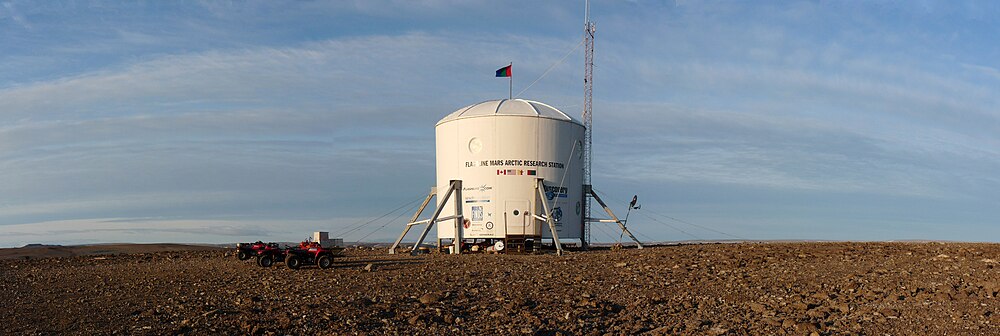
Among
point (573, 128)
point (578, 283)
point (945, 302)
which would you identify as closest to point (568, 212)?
point (573, 128)

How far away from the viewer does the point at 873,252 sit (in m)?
24.6

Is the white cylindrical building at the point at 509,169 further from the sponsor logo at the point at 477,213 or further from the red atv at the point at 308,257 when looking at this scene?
the red atv at the point at 308,257

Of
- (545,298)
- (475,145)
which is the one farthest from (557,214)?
(545,298)

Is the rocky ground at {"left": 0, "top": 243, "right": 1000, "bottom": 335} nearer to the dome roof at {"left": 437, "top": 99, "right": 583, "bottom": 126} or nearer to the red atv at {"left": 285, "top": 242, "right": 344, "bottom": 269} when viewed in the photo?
the red atv at {"left": 285, "top": 242, "right": 344, "bottom": 269}

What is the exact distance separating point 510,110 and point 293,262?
1270 centimetres

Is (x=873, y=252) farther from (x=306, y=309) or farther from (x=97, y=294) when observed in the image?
(x=97, y=294)

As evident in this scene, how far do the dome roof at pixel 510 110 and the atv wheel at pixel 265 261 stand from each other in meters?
11.4

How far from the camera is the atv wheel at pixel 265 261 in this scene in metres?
23.9

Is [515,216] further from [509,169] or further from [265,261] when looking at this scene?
[265,261]

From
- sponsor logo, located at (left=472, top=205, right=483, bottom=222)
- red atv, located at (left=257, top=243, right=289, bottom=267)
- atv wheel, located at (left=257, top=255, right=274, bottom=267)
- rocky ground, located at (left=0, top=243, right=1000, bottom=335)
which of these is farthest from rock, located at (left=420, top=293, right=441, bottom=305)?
sponsor logo, located at (left=472, top=205, right=483, bottom=222)

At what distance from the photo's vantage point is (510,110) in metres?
32.9

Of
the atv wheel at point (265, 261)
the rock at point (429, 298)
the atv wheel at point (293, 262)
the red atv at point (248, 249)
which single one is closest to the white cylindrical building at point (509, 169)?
the red atv at point (248, 249)

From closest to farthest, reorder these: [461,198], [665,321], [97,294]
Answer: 1. [665,321]
2. [97,294]
3. [461,198]

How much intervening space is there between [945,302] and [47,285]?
2003 centimetres
